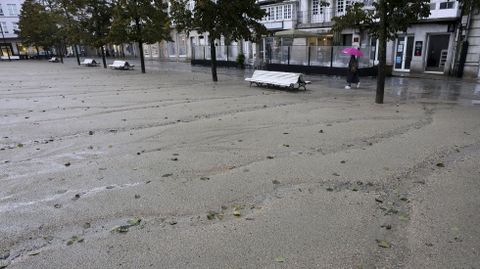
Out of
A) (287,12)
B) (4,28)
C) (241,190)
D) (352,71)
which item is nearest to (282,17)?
(287,12)

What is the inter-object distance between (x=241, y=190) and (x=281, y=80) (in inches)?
444

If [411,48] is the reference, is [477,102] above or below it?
below

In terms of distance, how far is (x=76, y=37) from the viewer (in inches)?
1233

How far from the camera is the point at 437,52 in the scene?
2412 cm

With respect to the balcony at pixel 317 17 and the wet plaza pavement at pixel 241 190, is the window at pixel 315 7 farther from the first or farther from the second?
the wet plaza pavement at pixel 241 190

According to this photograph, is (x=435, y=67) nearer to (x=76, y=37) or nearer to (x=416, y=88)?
(x=416, y=88)

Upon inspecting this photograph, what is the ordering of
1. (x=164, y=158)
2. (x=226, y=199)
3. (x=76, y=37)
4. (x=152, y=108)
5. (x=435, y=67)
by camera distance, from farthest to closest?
(x=76, y=37), (x=435, y=67), (x=152, y=108), (x=164, y=158), (x=226, y=199)

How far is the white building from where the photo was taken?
73875 millimetres

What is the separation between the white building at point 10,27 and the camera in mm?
73875

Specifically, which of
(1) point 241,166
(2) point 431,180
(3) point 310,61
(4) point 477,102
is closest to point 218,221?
(1) point 241,166

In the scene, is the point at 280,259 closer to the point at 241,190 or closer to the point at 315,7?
the point at 241,190

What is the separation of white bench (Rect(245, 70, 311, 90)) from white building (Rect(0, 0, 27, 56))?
73.5m

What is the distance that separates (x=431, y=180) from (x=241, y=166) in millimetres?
3087

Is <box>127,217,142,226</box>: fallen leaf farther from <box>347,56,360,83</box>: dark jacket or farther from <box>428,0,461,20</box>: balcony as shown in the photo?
<box>428,0,461,20</box>: balcony
